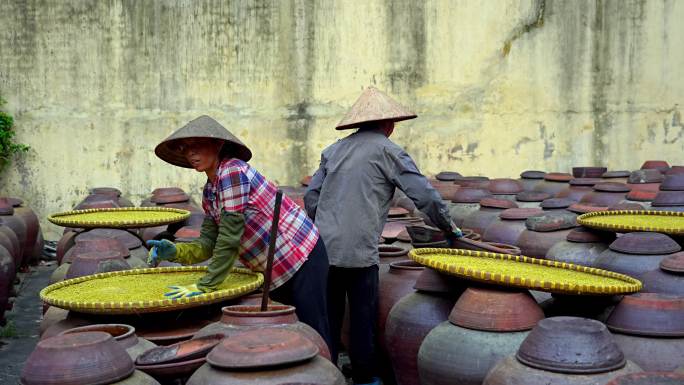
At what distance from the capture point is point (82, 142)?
1137cm

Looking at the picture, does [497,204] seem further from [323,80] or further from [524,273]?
[323,80]

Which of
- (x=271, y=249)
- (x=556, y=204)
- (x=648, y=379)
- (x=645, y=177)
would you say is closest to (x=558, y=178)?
(x=645, y=177)

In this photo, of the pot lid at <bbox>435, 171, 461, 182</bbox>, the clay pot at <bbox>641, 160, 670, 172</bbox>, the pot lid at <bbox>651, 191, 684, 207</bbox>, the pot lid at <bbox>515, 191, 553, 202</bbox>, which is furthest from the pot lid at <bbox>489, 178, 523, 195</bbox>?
the clay pot at <bbox>641, 160, 670, 172</bbox>

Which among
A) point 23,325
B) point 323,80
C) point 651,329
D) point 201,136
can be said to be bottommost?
point 23,325

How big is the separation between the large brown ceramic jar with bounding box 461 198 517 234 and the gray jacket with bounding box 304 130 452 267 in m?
2.60

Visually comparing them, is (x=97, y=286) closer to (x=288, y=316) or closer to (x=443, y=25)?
(x=288, y=316)

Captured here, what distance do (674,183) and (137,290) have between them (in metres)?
4.39

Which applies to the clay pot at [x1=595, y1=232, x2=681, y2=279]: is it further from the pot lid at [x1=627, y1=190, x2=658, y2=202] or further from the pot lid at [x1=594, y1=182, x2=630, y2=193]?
the pot lid at [x1=594, y1=182, x2=630, y2=193]

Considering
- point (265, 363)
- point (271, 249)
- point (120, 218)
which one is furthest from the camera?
point (120, 218)

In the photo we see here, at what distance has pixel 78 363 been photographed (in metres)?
3.10

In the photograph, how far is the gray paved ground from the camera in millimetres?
6000

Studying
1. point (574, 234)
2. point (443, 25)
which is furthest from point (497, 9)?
point (574, 234)

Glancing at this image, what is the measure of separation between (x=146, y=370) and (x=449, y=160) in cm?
879

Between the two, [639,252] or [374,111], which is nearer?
[639,252]
